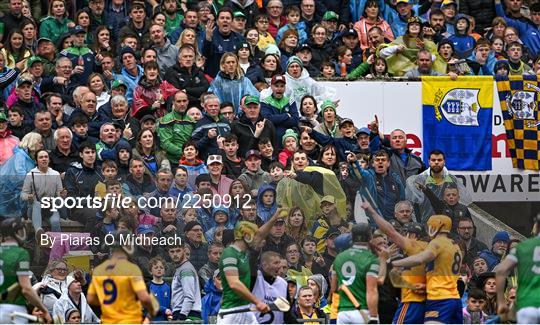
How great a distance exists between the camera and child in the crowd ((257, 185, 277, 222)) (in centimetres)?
2261

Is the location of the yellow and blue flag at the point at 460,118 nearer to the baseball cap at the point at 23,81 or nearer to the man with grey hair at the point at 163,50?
the man with grey hair at the point at 163,50

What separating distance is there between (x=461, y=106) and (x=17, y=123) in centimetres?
656

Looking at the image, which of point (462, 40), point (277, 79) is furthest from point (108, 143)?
point (462, 40)

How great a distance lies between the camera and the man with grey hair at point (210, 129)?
Answer: 24781mm

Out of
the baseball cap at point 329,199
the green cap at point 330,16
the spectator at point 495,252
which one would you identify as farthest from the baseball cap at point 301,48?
the spectator at point 495,252

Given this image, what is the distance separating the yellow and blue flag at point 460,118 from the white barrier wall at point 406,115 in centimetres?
12

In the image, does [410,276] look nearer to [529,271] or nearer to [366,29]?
[529,271]

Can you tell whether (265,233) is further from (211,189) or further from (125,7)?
(125,7)

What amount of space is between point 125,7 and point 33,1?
1.30 m

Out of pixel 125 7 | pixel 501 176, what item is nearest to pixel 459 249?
pixel 501 176

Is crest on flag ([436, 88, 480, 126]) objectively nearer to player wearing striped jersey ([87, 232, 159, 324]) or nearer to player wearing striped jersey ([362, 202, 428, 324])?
player wearing striped jersey ([362, 202, 428, 324])

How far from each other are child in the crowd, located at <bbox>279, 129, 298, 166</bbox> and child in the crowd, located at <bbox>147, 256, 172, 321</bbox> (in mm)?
2655

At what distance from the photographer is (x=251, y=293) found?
866 inches

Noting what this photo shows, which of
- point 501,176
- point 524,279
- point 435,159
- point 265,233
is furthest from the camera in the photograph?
point 501,176
